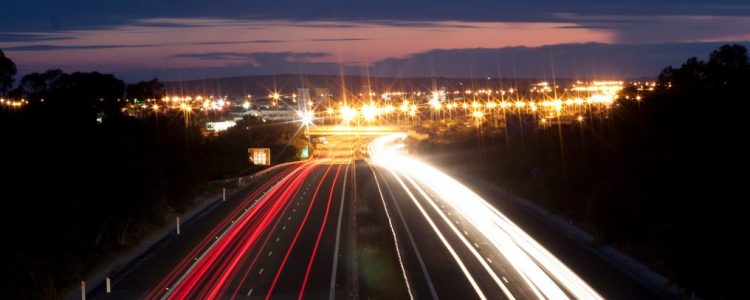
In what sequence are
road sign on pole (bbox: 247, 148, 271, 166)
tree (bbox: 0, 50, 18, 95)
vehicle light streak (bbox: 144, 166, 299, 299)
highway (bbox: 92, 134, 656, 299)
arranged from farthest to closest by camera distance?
1. tree (bbox: 0, 50, 18, 95)
2. road sign on pole (bbox: 247, 148, 271, 166)
3. vehicle light streak (bbox: 144, 166, 299, 299)
4. highway (bbox: 92, 134, 656, 299)

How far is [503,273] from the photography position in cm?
2114

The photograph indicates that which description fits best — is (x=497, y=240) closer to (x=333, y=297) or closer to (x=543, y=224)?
(x=543, y=224)

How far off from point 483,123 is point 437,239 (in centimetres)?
6688

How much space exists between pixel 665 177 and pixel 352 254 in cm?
933

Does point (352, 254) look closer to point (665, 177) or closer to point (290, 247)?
point (290, 247)

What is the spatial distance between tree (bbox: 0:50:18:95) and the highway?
37427 mm

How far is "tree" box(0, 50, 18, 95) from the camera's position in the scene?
6862cm

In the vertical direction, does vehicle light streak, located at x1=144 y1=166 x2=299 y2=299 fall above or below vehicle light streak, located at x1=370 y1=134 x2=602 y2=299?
above

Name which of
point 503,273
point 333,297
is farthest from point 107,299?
point 503,273

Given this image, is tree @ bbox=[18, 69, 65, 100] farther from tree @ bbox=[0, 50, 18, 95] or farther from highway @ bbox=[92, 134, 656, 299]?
highway @ bbox=[92, 134, 656, 299]

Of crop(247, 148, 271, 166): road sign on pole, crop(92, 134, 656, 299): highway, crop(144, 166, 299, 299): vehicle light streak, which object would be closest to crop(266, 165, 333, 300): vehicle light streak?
crop(92, 134, 656, 299): highway

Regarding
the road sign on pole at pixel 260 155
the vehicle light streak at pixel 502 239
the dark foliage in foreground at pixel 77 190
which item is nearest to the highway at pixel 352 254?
the vehicle light streak at pixel 502 239

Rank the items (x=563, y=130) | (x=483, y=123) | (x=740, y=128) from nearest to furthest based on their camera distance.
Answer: (x=740, y=128), (x=563, y=130), (x=483, y=123)

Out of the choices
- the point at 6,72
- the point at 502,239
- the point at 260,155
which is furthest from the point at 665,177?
the point at 6,72
